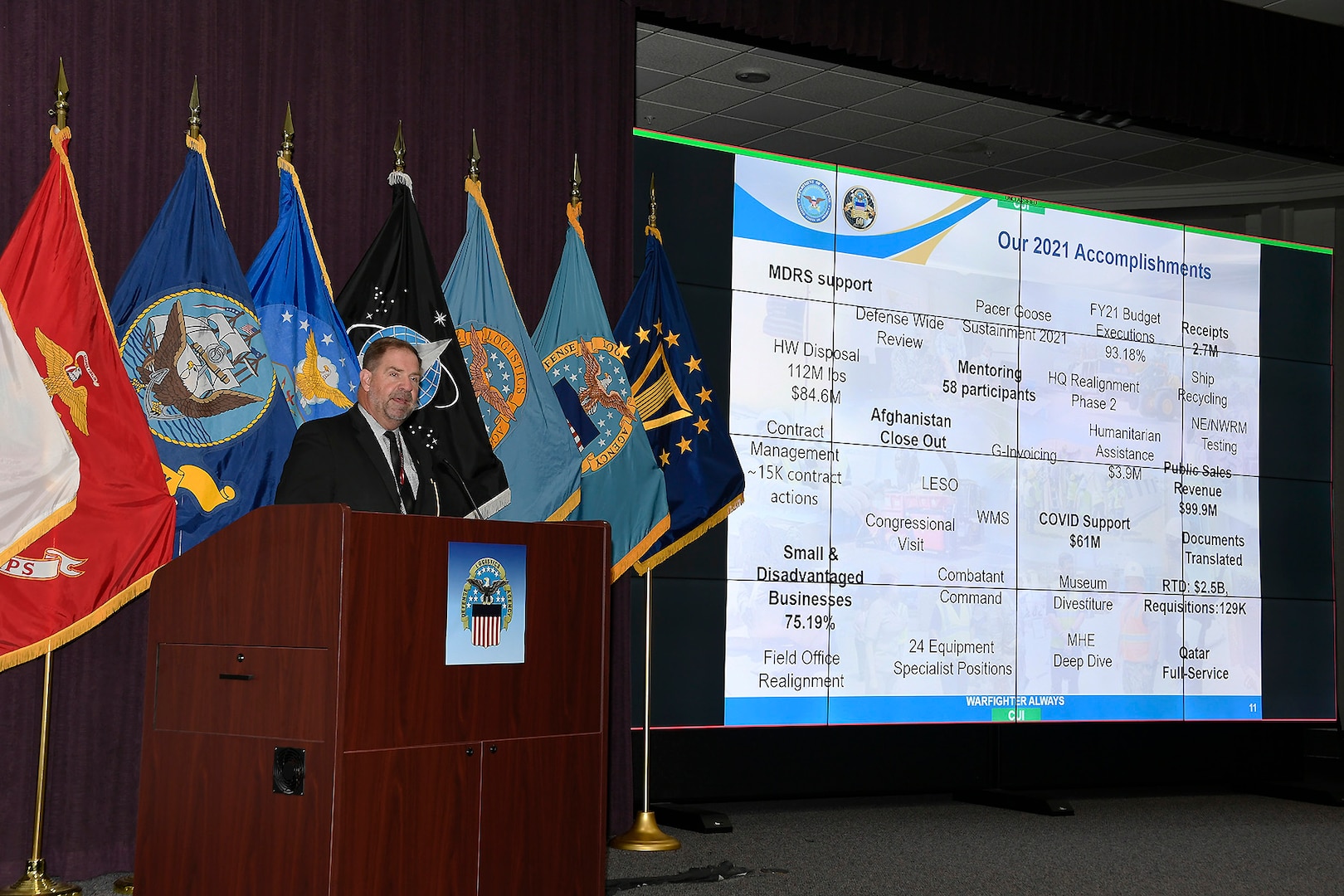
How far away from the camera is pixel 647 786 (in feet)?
14.3

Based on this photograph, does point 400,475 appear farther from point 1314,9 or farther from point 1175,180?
point 1175,180

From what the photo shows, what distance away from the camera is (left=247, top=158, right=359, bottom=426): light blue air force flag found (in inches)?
152

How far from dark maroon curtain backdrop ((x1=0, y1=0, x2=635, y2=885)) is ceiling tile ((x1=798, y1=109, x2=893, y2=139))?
10.3 ft

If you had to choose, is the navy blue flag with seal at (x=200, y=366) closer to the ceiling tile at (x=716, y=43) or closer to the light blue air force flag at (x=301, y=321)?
the light blue air force flag at (x=301, y=321)

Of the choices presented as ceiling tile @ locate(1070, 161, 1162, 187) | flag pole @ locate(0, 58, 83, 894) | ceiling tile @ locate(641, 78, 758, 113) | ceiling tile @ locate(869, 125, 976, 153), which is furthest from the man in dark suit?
ceiling tile @ locate(1070, 161, 1162, 187)

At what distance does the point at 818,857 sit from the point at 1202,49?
405 cm

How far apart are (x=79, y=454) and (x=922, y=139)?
19.8ft

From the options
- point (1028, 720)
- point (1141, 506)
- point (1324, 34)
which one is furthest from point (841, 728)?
point (1324, 34)

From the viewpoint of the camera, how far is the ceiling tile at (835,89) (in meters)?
7.14

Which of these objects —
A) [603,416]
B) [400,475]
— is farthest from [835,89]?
[400,475]

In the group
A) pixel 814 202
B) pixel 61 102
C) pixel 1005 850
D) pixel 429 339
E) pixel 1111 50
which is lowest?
pixel 1005 850

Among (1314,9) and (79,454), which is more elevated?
(1314,9)

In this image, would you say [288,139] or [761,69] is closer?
[288,139]

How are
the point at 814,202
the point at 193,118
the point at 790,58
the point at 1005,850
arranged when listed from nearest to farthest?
the point at 193,118
the point at 1005,850
the point at 814,202
the point at 790,58
